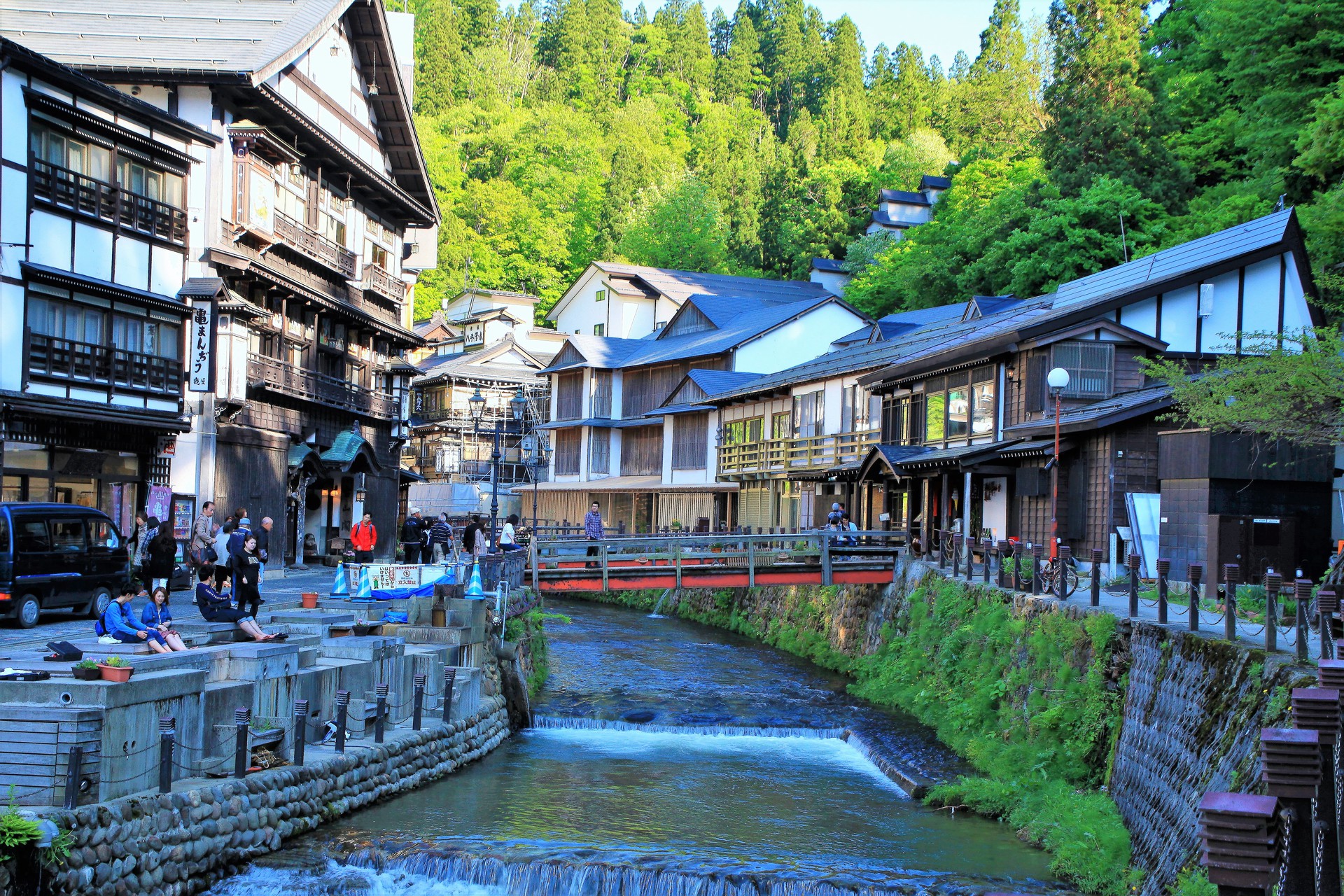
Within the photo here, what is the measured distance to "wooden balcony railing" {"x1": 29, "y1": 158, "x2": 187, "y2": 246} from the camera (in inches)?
951

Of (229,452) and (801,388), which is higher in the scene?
(801,388)

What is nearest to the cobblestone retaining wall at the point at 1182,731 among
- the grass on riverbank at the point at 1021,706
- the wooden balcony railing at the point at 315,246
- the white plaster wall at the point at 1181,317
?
the grass on riverbank at the point at 1021,706

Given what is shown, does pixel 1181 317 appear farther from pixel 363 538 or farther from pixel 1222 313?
pixel 363 538

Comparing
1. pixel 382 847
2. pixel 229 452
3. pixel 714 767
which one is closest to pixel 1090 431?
pixel 714 767

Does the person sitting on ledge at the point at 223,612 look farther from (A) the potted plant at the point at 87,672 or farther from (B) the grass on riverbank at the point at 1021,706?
(B) the grass on riverbank at the point at 1021,706

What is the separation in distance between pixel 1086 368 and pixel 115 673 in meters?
22.6

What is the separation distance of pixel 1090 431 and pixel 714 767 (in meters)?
11.5

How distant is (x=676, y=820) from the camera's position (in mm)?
15875

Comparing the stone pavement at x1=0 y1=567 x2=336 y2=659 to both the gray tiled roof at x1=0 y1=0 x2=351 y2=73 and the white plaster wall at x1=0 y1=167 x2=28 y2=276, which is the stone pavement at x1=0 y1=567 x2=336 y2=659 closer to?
the white plaster wall at x1=0 y1=167 x2=28 y2=276

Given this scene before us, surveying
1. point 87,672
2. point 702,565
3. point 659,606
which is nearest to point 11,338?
point 87,672

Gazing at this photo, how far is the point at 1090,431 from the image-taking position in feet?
81.5

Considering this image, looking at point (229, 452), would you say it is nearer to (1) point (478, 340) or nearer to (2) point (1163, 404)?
(2) point (1163, 404)

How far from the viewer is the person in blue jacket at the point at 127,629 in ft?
46.9

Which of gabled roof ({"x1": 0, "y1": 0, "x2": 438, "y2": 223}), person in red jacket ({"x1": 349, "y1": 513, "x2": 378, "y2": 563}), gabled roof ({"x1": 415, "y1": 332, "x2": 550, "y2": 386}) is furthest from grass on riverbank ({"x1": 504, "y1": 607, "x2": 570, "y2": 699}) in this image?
gabled roof ({"x1": 415, "y1": 332, "x2": 550, "y2": 386})
